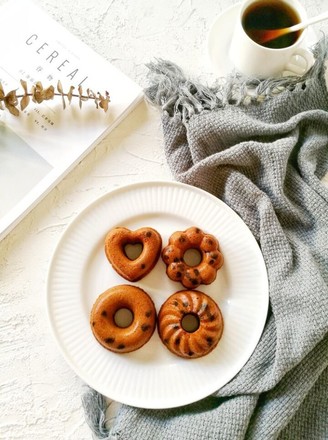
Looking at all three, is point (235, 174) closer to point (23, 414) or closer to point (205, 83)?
→ point (205, 83)

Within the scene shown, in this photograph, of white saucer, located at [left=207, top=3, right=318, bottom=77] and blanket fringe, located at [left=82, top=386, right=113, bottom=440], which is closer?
blanket fringe, located at [left=82, top=386, right=113, bottom=440]

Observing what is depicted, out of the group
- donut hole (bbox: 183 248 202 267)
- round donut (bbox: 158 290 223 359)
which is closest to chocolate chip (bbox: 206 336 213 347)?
round donut (bbox: 158 290 223 359)

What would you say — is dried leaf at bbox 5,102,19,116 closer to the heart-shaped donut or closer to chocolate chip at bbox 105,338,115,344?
the heart-shaped donut

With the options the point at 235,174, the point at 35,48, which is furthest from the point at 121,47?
the point at 235,174

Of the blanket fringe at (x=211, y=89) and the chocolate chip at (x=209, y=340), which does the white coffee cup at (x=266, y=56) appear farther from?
the chocolate chip at (x=209, y=340)

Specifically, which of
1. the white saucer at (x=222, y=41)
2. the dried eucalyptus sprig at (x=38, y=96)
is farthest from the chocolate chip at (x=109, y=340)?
the white saucer at (x=222, y=41)

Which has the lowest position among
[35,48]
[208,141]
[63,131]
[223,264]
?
[223,264]
